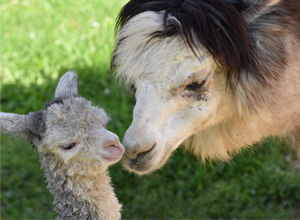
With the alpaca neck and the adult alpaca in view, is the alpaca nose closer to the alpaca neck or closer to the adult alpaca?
the adult alpaca

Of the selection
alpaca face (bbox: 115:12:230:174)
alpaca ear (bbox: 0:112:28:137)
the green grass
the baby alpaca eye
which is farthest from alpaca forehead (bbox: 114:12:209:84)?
the green grass

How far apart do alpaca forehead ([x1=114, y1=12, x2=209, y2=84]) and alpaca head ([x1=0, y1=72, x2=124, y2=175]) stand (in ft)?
1.25

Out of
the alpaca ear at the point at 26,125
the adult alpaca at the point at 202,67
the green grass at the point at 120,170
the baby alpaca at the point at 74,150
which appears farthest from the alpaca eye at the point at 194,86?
the green grass at the point at 120,170

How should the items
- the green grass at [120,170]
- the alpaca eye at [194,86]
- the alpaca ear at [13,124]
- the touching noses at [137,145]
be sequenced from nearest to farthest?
the alpaca ear at [13,124] → the touching noses at [137,145] → the alpaca eye at [194,86] → the green grass at [120,170]

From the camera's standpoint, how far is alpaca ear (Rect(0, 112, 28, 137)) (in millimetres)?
2855

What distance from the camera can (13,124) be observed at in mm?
2900

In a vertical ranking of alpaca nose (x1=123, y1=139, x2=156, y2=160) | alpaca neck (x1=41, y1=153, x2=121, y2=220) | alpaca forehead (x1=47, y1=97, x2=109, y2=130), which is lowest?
alpaca neck (x1=41, y1=153, x2=121, y2=220)

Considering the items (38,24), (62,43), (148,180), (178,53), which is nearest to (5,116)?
(178,53)

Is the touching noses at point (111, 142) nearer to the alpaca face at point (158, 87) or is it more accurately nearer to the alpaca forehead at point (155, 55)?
the alpaca face at point (158, 87)

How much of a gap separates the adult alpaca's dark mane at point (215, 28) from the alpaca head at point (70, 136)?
62cm

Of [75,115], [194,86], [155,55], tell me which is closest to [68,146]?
[75,115]

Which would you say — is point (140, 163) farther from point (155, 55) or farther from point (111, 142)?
point (155, 55)

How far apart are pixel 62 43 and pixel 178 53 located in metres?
4.70

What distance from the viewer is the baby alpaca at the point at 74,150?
2930 mm
